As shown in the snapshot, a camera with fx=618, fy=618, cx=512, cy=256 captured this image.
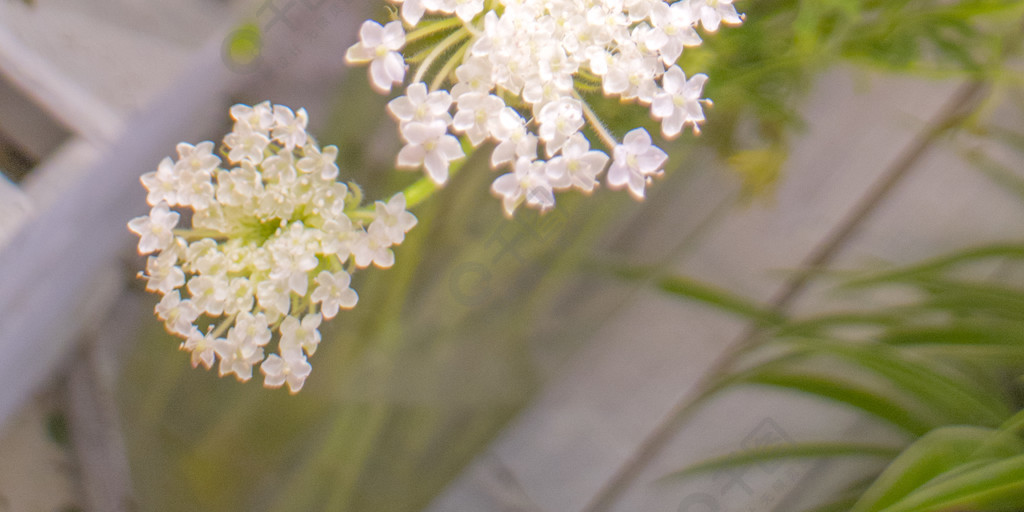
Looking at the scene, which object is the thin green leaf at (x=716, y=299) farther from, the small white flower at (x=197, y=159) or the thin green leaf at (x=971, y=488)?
the small white flower at (x=197, y=159)

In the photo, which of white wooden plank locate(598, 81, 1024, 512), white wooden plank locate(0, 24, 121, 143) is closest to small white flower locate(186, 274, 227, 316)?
white wooden plank locate(0, 24, 121, 143)

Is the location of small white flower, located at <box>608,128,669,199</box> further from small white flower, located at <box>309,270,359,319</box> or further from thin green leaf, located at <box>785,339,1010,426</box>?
thin green leaf, located at <box>785,339,1010,426</box>

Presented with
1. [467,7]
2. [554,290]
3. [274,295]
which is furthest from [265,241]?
[554,290]

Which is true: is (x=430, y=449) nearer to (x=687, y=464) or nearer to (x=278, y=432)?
(x=278, y=432)

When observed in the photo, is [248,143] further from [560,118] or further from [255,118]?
[560,118]

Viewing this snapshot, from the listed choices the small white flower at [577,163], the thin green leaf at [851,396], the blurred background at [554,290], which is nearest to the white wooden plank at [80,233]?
the blurred background at [554,290]

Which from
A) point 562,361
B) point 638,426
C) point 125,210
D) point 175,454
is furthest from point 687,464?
point 125,210
